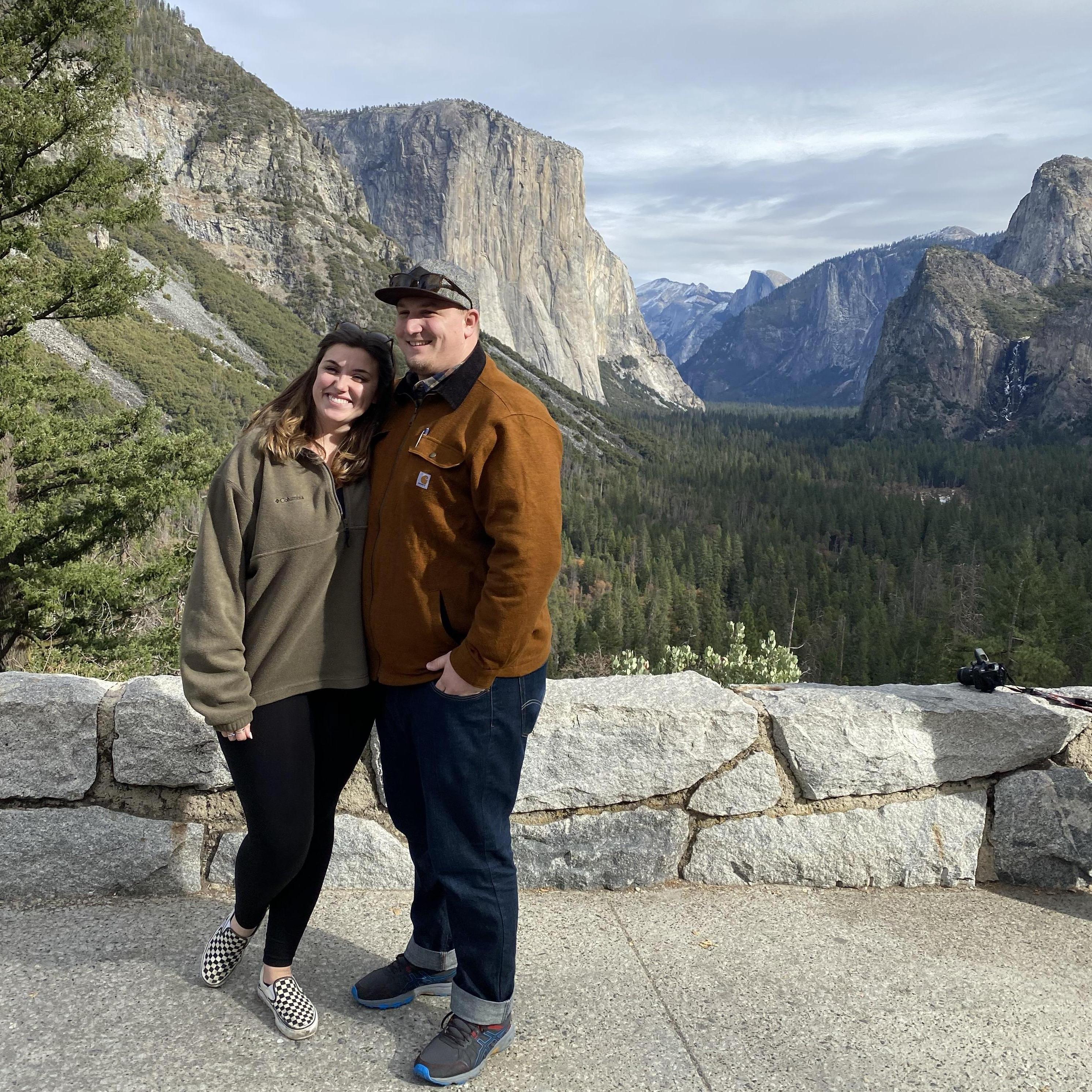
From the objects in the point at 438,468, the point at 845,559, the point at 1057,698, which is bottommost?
the point at 845,559

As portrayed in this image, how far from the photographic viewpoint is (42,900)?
3074 mm

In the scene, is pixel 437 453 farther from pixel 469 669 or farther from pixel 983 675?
pixel 983 675

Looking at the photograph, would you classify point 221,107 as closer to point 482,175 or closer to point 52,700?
point 482,175

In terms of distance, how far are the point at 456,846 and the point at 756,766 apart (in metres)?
1.56

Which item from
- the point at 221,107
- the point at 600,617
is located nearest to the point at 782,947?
the point at 600,617

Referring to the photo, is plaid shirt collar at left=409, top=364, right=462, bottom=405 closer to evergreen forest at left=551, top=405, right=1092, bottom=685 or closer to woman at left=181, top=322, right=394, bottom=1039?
woman at left=181, top=322, right=394, bottom=1039

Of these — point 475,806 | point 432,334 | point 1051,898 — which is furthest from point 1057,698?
point 432,334

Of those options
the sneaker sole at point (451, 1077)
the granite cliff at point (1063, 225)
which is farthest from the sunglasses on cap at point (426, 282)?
the granite cliff at point (1063, 225)

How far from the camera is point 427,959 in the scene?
2617 mm

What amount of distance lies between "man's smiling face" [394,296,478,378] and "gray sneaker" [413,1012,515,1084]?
1.77 metres

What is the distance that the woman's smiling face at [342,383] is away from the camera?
7.83ft

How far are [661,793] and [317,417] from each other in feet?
6.43

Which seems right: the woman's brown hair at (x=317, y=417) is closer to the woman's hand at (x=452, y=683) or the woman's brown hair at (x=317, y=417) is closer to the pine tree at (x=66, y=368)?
the woman's hand at (x=452, y=683)

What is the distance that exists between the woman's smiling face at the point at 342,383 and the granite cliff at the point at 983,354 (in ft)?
523
